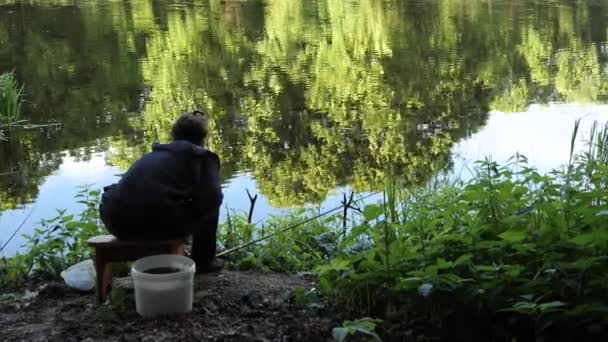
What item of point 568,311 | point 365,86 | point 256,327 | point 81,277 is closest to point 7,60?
point 365,86

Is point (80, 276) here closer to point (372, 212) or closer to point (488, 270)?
point (372, 212)

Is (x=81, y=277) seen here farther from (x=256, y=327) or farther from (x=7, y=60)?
(x=7, y=60)

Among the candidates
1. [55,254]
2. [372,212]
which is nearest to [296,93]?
[55,254]

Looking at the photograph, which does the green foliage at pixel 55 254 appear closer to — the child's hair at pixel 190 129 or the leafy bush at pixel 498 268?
the child's hair at pixel 190 129

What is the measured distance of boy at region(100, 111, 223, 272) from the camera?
3457 mm

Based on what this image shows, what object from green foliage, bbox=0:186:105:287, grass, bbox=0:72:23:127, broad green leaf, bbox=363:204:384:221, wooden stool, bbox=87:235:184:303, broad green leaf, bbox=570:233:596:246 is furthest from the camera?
grass, bbox=0:72:23:127

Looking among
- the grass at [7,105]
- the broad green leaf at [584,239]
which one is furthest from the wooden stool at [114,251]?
the grass at [7,105]

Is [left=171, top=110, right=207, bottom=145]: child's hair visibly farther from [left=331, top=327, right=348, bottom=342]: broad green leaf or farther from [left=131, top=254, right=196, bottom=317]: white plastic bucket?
[left=331, top=327, right=348, bottom=342]: broad green leaf

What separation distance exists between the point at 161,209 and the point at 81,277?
27.0 inches

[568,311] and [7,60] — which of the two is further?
[7,60]

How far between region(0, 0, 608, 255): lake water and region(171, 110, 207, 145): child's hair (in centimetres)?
228

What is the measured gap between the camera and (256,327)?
3094 millimetres

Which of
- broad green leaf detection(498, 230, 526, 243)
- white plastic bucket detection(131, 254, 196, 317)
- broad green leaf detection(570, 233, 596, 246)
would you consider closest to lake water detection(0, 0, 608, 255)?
white plastic bucket detection(131, 254, 196, 317)

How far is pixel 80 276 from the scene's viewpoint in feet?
12.6
